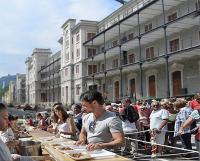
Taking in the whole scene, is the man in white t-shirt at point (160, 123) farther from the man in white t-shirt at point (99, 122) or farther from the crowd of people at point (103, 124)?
the man in white t-shirt at point (99, 122)

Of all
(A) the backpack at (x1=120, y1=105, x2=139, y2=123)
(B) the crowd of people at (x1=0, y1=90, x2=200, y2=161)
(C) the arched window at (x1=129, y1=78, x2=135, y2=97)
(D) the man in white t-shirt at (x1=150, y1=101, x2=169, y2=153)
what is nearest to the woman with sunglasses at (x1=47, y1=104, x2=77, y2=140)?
(B) the crowd of people at (x1=0, y1=90, x2=200, y2=161)

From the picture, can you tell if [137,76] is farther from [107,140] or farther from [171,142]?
[107,140]

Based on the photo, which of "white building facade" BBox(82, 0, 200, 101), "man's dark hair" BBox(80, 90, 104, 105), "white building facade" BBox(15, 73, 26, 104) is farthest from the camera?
"white building facade" BBox(15, 73, 26, 104)

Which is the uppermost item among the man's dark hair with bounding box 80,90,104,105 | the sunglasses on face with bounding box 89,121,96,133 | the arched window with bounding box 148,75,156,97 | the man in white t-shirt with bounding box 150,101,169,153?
the arched window with bounding box 148,75,156,97

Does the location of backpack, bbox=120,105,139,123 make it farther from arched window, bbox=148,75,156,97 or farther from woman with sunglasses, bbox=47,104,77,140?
arched window, bbox=148,75,156,97

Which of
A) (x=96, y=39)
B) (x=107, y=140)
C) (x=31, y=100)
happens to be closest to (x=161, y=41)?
(x=96, y=39)

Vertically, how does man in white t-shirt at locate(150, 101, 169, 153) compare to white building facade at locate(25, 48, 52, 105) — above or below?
below

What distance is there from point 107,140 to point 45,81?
7737 centimetres

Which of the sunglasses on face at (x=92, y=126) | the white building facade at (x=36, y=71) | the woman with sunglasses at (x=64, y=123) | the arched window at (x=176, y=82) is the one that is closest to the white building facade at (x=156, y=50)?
the arched window at (x=176, y=82)

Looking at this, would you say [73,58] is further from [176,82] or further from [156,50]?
[176,82]

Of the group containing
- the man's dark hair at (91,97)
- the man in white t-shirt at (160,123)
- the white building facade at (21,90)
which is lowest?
the man in white t-shirt at (160,123)

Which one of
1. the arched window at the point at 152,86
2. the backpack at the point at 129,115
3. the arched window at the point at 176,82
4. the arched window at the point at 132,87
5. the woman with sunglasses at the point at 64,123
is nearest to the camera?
the woman with sunglasses at the point at 64,123

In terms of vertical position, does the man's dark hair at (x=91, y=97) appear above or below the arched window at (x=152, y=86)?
below

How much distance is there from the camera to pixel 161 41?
32.9 metres
